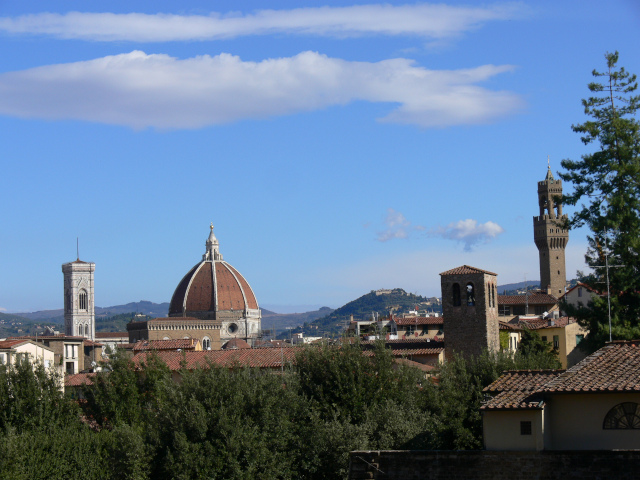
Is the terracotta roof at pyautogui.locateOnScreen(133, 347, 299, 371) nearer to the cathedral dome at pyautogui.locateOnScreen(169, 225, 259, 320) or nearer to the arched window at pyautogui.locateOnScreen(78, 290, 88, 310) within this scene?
the cathedral dome at pyautogui.locateOnScreen(169, 225, 259, 320)

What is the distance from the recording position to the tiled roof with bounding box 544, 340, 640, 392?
19.3m

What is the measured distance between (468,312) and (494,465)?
30.8m

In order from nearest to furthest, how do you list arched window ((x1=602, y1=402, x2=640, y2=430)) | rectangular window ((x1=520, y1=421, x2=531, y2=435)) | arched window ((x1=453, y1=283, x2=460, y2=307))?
arched window ((x1=602, y1=402, x2=640, y2=430)), rectangular window ((x1=520, y1=421, x2=531, y2=435)), arched window ((x1=453, y1=283, x2=460, y2=307))

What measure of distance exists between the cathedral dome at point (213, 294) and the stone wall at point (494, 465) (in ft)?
410

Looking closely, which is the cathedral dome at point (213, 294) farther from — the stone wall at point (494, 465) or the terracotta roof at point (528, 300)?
the stone wall at point (494, 465)

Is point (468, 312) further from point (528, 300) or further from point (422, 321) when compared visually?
point (528, 300)

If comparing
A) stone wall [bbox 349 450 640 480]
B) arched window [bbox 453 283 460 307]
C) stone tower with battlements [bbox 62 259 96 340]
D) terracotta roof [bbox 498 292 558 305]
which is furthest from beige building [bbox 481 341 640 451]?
stone tower with battlements [bbox 62 259 96 340]

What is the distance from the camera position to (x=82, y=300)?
521 ft

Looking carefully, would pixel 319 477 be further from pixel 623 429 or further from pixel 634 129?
pixel 634 129

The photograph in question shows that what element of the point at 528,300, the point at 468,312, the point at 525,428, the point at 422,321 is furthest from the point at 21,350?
the point at 528,300

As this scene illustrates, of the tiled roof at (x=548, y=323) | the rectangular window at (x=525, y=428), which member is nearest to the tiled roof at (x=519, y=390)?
the rectangular window at (x=525, y=428)

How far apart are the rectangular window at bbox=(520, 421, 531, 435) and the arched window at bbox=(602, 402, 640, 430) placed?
147 centimetres

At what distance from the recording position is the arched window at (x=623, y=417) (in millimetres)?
19281

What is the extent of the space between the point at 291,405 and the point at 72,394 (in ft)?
30.5
